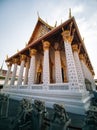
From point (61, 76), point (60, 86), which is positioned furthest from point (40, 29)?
point (60, 86)

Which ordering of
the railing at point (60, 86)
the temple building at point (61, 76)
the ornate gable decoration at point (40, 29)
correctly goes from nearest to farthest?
the temple building at point (61, 76)
the railing at point (60, 86)
the ornate gable decoration at point (40, 29)

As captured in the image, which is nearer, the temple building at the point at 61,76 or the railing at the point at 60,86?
the temple building at the point at 61,76

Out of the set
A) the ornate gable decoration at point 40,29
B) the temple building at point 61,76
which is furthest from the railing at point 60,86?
the ornate gable decoration at point 40,29

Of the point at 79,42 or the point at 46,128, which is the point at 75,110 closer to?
the point at 46,128

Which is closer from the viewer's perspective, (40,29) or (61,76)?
(61,76)

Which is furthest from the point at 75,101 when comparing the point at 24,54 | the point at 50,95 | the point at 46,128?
the point at 24,54

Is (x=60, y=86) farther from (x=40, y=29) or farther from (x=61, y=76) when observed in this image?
(x=40, y=29)

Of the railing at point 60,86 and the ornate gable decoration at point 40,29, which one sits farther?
the ornate gable decoration at point 40,29

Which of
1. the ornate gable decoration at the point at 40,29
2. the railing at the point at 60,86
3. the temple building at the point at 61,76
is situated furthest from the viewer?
the ornate gable decoration at the point at 40,29

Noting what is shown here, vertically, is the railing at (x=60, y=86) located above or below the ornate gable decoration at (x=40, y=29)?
below

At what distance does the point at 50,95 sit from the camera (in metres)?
5.64

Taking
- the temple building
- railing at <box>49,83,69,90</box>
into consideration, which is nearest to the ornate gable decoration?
the temple building

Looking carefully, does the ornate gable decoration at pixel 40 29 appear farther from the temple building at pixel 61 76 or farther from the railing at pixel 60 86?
the railing at pixel 60 86

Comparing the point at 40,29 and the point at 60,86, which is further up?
the point at 40,29
